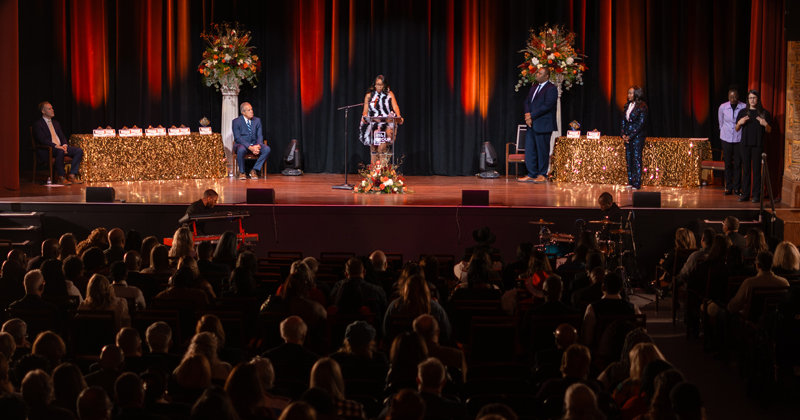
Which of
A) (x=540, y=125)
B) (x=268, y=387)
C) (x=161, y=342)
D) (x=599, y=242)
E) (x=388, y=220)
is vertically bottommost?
(x=268, y=387)

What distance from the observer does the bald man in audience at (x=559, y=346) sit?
4367mm

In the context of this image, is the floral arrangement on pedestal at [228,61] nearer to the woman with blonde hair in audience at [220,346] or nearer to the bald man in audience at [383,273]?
the bald man in audience at [383,273]

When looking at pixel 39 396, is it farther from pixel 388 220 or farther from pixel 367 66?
pixel 367 66

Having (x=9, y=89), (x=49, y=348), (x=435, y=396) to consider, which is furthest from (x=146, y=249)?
(x=9, y=89)

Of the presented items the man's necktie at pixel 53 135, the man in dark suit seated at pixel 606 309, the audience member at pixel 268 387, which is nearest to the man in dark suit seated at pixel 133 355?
the audience member at pixel 268 387

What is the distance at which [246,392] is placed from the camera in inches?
131

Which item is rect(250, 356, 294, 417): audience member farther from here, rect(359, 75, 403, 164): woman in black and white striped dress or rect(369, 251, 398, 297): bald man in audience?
rect(359, 75, 403, 164): woman in black and white striped dress

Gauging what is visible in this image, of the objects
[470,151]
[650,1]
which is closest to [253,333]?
[470,151]

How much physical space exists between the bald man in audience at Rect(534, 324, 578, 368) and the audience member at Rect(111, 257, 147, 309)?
8.92 feet

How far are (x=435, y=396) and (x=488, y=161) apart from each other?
34.8ft

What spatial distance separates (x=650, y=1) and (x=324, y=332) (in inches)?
413

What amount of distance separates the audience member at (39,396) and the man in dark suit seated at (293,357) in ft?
3.56

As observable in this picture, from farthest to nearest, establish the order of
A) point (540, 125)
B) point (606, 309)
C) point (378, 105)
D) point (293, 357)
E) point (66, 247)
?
1. point (378, 105)
2. point (540, 125)
3. point (66, 247)
4. point (606, 309)
5. point (293, 357)

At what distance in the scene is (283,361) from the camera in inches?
166
